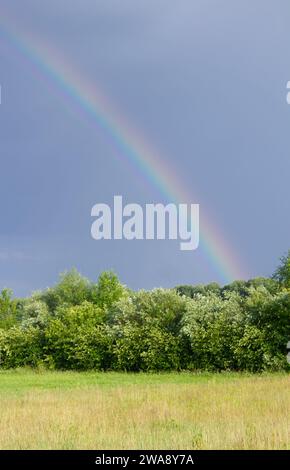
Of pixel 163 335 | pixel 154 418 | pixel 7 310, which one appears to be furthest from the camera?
pixel 7 310

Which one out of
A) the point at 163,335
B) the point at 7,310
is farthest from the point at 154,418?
the point at 7,310

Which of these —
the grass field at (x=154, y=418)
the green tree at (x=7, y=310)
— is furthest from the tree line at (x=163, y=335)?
the green tree at (x=7, y=310)

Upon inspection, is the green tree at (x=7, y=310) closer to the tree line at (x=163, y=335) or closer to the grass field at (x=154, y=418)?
the tree line at (x=163, y=335)

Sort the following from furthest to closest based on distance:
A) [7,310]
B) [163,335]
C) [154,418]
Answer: [7,310] → [163,335] → [154,418]

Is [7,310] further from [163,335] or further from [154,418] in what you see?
[154,418]

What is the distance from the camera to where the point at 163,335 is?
39.4 metres

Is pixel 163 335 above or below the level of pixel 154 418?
above

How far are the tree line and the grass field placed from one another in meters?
10.1

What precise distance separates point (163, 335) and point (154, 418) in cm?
2378

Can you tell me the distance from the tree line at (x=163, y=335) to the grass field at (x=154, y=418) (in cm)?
1011

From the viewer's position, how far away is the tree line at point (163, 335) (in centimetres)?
3541
